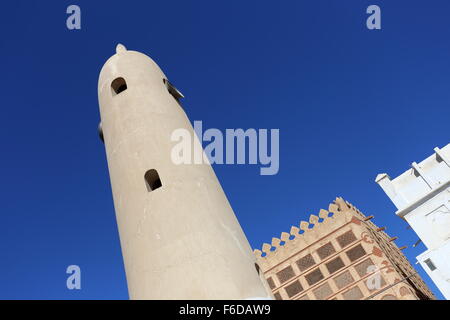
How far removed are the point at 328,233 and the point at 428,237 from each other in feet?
26.0

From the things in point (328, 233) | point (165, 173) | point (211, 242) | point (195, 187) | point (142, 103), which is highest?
point (328, 233)

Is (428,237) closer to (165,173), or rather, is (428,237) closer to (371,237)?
(371,237)

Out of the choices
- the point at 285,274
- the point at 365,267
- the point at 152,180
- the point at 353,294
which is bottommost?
the point at 152,180

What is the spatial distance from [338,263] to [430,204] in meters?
7.54

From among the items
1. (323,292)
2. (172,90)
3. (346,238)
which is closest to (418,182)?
(346,238)

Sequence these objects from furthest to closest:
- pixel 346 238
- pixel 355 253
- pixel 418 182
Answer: pixel 346 238, pixel 355 253, pixel 418 182

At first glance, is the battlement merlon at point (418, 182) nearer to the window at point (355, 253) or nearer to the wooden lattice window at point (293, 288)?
the window at point (355, 253)

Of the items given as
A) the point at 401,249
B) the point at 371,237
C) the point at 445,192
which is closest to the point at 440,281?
the point at 445,192

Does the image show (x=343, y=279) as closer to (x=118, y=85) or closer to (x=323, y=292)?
(x=323, y=292)

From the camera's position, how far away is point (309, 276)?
2469 centimetres

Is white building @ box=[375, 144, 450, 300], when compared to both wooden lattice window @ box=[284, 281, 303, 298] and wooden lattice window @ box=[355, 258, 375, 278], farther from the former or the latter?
wooden lattice window @ box=[284, 281, 303, 298]

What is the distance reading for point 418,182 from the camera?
19594 mm

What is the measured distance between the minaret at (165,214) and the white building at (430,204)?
46.9 feet
